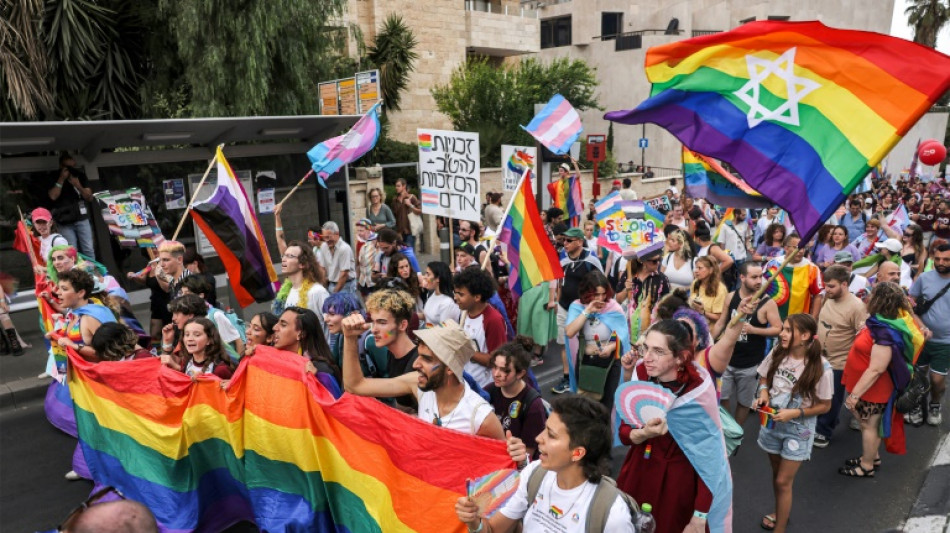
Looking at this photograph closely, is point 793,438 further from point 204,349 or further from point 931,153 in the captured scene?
point 931,153

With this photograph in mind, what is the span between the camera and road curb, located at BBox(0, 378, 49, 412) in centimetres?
773

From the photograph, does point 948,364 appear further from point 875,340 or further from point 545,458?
point 545,458

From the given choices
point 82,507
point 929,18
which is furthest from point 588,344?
point 929,18

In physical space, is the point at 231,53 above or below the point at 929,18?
below

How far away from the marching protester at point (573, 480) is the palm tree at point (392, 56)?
828 inches

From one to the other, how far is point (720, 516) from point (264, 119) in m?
8.92

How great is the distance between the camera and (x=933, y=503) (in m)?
5.32

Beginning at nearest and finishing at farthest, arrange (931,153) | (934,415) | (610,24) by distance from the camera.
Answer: (934,415) → (931,153) → (610,24)

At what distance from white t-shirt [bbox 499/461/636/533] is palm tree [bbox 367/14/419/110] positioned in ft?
69.0

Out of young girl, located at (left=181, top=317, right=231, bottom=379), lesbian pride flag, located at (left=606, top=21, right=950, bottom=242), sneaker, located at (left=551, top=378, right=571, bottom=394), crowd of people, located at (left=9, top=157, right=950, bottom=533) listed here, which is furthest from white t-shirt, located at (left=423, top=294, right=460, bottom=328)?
lesbian pride flag, located at (left=606, top=21, right=950, bottom=242)

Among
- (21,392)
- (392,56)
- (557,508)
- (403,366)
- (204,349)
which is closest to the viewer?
(557,508)

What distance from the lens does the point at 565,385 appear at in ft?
24.8

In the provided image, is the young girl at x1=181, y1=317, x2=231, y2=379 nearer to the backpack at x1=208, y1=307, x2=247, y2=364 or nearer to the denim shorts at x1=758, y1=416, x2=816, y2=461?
the backpack at x1=208, y1=307, x2=247, y2=364

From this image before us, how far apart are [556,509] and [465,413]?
35.5 inches
